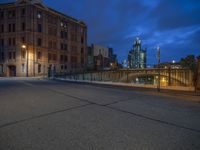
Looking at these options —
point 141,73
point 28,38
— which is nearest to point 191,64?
point 141,73

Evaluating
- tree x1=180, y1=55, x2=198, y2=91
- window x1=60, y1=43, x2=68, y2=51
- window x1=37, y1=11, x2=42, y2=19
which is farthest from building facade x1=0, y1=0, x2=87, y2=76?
tree x1=180, y1=55, x2=198, y2=91

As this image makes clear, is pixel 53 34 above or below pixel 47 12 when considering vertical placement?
below

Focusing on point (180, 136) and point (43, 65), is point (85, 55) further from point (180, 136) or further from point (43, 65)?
point (180, 136)

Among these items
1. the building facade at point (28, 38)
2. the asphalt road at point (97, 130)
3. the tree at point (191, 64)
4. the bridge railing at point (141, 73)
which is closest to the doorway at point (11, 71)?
the building facade at point (28, 38)

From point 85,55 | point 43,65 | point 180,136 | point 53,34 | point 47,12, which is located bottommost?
point 180,136

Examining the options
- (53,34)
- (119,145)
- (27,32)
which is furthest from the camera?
(53,34)

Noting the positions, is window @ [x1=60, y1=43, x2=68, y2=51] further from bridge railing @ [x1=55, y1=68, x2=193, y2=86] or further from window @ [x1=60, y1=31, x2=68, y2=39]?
bridge railing @ [x1=55, y1=68, x2=193, y2=86]

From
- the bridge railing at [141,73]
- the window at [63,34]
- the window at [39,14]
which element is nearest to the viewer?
the bridge railing at [141,73]

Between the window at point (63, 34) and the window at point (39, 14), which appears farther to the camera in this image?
the window at point (63, 34)

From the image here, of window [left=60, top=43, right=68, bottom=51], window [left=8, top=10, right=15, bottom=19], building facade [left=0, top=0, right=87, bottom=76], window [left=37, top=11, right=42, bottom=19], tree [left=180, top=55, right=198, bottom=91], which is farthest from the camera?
window [left=60, top=43, right=68, bottom=51]

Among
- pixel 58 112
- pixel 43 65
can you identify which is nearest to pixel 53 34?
pixel 43 65

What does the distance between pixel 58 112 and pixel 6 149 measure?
114 inches

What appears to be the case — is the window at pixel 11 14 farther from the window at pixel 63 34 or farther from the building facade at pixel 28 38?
the window at pixel 63 34

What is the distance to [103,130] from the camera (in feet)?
14.4
